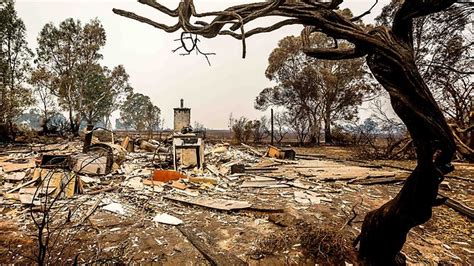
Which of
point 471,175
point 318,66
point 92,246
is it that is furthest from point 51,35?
point 471,175

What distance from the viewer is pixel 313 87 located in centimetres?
2167

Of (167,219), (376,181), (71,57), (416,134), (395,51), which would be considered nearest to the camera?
(395,51)

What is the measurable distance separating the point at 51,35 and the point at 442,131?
103 ft

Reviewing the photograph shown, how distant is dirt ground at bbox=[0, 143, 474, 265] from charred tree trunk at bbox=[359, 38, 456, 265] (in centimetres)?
114

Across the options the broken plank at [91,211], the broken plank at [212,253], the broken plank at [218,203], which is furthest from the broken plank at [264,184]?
the broken plank at [91,211]

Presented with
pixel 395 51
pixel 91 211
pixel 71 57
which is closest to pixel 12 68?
pixel 71 57

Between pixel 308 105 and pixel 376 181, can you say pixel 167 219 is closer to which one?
pixel 376 181

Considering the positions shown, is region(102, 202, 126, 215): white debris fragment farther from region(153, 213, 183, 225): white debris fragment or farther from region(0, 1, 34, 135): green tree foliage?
region(0, 1, 34, 135): green tree foliage

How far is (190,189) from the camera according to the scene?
6.53 metres

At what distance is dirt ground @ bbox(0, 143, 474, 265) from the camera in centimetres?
316

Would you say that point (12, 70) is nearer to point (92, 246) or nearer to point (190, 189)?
point (190, 189)

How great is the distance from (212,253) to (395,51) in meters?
2.96

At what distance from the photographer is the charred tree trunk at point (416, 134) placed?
5.54 feet

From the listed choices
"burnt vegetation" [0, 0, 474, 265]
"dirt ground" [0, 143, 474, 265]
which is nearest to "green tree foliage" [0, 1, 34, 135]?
"burnt vegetation" [0, 0, 474, 265]
